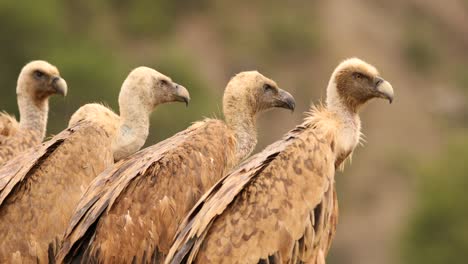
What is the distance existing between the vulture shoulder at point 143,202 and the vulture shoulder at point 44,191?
14.4 inches

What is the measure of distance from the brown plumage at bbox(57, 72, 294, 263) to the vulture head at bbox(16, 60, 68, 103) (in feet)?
9.07

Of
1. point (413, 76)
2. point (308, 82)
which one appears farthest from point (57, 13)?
point (413, 76)

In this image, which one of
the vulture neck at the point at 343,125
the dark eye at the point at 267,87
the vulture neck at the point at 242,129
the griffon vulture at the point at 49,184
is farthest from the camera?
the dark eye at the point at 267,87

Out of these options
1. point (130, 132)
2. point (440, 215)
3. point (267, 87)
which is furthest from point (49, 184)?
point (440, 215)

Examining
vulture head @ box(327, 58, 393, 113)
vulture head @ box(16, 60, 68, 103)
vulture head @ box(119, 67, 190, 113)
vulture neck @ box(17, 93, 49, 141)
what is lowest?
vulture neck @ box(17, 93, 49, 141)

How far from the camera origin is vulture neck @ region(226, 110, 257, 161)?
37.7 ft

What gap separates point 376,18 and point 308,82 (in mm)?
5148

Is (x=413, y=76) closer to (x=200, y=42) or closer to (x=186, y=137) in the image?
(x=200, y=42)

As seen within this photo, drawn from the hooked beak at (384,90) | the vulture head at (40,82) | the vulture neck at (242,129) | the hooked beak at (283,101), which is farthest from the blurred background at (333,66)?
the hooked beak at (384,90)

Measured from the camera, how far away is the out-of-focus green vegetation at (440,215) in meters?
38.6

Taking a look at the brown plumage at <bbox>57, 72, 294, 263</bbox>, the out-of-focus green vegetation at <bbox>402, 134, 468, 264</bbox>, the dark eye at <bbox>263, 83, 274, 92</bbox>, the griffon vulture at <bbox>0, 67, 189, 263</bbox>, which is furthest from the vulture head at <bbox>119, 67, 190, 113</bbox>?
the out-of-focus green vegetation at <bbox>402, 134, 468, 264</bbox>

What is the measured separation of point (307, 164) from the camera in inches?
381

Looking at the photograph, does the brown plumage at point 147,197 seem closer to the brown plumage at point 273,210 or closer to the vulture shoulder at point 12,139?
the brown plumage at point 273,210

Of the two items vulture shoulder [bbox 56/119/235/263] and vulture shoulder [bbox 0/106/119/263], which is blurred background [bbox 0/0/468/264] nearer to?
vulture shoulder [bbox 0/106/119/263]
